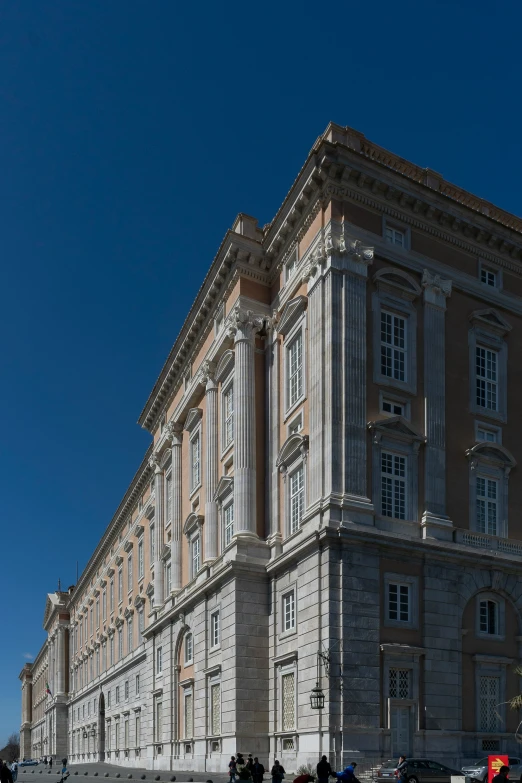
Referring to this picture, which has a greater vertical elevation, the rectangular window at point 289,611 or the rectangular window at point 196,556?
the rectangular window at point 196,556

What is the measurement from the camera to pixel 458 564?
39.5m

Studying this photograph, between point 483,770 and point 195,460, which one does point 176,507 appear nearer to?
point 195,460

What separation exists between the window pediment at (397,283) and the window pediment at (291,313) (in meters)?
3.29

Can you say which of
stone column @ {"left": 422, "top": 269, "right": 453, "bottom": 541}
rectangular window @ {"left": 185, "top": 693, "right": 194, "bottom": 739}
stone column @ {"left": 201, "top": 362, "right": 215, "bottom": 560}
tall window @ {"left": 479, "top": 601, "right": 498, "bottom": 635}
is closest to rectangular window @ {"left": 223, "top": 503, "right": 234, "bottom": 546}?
stone column @ {"left": 201, "top": 362, "right": 215, "bottom": 560}

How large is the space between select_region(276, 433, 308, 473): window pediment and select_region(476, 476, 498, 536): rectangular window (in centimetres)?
781

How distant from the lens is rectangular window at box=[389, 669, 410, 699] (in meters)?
36.9

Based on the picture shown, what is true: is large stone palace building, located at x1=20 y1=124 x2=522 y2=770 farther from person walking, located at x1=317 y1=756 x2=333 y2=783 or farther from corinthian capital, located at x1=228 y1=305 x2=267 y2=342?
person walking, located at x1=317 y1=756 x2=333 y2=783

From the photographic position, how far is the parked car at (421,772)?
32500 millimetres

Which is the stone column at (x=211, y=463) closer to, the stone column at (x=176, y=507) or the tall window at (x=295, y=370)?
the stone column at (x=176, y=507)

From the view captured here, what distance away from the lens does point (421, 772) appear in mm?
32781

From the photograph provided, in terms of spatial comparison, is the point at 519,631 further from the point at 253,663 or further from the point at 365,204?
the point at 365,204

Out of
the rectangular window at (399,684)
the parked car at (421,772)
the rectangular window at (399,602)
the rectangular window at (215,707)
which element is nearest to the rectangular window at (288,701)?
the rectangular window at (399,684)

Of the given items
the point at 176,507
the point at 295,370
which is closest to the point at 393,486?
the point at 295,370

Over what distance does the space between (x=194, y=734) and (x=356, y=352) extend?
21800 mm
